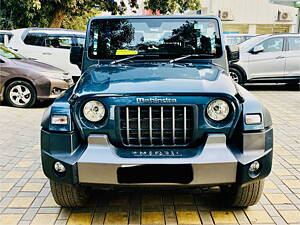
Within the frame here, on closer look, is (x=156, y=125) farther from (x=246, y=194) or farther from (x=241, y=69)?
(x=241, y=69)

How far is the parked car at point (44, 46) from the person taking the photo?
10.2 m

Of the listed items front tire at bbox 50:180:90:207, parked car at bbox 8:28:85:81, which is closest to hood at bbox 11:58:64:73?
parked car at bbox 8:28:85:81

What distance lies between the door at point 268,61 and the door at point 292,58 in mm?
150

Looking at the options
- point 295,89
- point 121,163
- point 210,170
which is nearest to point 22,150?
point 121,163

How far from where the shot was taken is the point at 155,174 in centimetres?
271

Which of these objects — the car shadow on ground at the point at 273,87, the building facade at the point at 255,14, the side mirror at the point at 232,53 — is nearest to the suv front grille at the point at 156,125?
the side mirror at the point at 232,53

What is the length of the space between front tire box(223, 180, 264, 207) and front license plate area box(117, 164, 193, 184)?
575 millimetres

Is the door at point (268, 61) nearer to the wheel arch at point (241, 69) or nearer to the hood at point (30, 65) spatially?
the wheel arch at point (241, 69)

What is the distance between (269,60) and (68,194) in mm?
8655

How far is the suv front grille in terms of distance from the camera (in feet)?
9.11

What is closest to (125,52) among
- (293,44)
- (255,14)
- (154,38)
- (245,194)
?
(154,38)

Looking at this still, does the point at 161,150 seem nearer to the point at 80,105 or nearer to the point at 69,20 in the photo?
the point at 80,105

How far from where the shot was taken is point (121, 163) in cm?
263

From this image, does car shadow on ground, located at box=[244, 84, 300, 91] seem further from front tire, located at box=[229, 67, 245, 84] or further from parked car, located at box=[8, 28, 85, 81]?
parked car, located at box=[8, 28, 85, 81]
